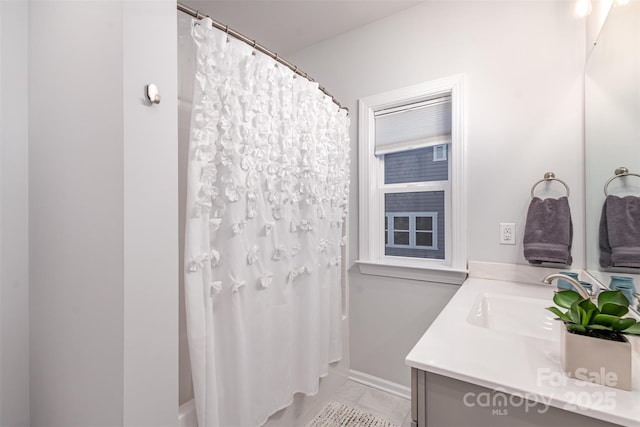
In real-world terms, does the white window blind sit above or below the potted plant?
above

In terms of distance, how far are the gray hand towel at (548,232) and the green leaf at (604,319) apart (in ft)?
2.83

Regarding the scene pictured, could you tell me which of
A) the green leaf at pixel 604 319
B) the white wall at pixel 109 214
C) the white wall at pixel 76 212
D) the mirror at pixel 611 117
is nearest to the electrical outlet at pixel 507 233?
the mirror at pixel 611 117

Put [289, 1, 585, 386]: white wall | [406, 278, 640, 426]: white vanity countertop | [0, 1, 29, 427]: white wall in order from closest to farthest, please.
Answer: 1. [406, 278, 640, 426]: white vanity countertop
2. [0, 1, 29, 427]: white wall
3. [289, 1, 585, 386]: white wall

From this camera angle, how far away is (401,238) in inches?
80.0

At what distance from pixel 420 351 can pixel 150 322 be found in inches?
30.4

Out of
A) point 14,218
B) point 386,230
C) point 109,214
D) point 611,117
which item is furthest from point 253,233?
point 611,117

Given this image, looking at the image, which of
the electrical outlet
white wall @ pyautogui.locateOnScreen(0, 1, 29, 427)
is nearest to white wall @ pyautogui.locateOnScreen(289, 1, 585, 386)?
the electrical outlet

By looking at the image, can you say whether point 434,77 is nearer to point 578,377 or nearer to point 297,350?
point 578,377

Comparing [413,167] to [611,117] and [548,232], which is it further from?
[611,117]

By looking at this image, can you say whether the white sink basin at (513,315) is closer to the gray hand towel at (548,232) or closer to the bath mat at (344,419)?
the gray hand towel at (548,232)

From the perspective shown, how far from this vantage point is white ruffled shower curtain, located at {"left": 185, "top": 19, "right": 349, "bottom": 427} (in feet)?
3.26

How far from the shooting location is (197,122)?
3.18ft

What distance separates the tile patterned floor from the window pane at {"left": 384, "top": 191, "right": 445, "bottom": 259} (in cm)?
95

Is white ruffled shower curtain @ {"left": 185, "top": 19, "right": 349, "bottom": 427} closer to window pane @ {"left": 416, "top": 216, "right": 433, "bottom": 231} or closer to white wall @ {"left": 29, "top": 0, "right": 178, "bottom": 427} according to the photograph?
white wall @ {"left": 29, "top": 0, "right": 178, "bottom": 427}
